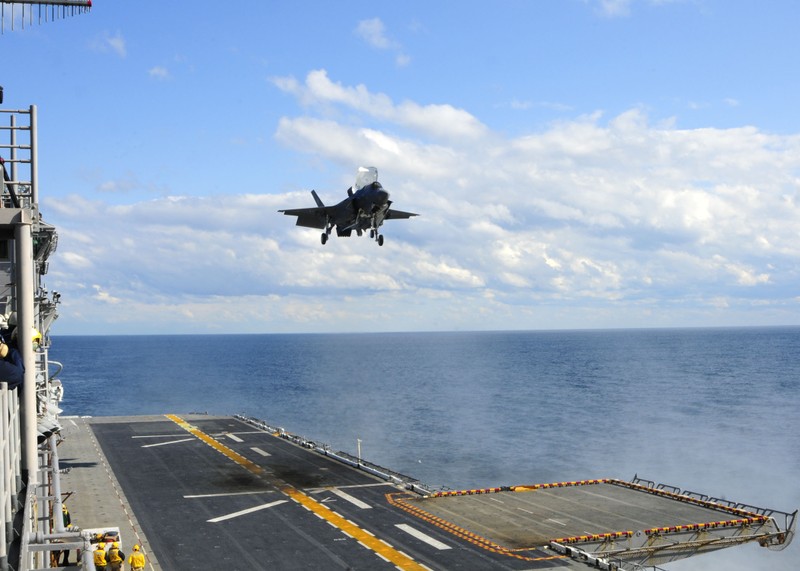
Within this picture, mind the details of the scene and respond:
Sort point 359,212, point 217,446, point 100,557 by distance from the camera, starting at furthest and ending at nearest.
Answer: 1. point 217,446
2. point 359,212
3. point 100,557

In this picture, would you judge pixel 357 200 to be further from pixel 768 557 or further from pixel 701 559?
pixel 768 557

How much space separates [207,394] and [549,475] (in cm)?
9686

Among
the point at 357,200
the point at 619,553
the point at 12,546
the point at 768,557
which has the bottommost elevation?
the point at 768,557

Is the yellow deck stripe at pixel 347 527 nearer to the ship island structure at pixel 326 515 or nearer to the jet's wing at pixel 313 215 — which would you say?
the ship island structure at pixel 326 515

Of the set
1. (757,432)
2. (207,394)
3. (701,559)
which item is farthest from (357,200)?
(207,394)

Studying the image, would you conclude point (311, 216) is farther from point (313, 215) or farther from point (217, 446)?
point (217, 446)

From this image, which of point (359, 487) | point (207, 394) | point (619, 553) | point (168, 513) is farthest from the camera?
point (207, 394)

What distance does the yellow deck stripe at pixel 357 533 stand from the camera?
32.6 metres

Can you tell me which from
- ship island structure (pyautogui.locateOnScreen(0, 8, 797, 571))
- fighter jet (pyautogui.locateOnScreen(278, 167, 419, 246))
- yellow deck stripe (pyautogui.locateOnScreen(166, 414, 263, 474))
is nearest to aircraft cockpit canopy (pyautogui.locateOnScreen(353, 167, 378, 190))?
fighter jet (pyautogui.locateOnScreen(278, 167, 419, 246))

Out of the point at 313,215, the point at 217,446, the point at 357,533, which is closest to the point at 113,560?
the point at 357,533

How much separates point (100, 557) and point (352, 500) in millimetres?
18835

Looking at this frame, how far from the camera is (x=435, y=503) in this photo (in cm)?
4412

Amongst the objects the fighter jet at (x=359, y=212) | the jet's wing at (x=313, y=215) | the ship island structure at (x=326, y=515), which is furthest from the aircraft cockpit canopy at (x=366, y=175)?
the ship island structure at (x=326, y=515)

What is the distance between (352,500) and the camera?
44.6 m
